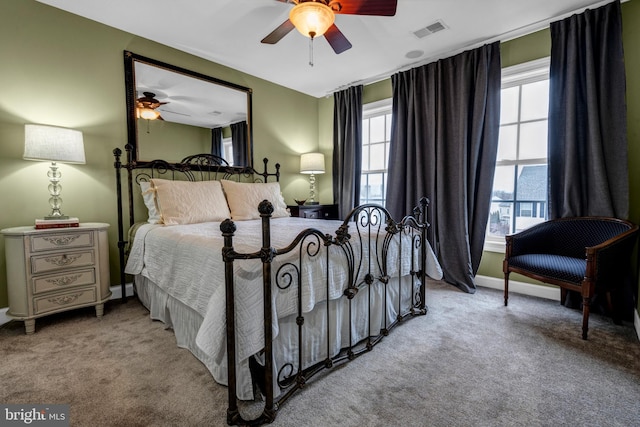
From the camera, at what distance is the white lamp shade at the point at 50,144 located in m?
2.18

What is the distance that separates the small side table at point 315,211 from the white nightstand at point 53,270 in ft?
7.06

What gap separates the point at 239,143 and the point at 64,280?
232 cm

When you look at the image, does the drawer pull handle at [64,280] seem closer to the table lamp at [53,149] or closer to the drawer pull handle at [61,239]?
the drawer pull handle at [61,239]

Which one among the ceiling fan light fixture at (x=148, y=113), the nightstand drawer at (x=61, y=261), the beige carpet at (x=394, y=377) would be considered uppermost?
the ceiling fan light fixture at (x=148, y=113)

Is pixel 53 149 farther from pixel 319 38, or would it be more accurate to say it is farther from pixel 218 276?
pixel 319 38

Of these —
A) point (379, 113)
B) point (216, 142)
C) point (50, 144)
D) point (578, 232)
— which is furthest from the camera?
point (379, 113)

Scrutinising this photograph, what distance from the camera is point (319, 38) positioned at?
3082mm

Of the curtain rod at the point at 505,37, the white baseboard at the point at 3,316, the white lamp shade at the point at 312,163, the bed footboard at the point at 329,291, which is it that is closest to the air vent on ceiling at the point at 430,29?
the curtain rod at the point at 505,37

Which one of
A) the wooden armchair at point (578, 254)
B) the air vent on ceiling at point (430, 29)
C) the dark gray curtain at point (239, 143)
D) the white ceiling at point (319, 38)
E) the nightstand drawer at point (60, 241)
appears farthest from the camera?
the dark gray curtain at point (239, 143)

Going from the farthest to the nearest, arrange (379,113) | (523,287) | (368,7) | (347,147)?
(347,147), (379,113), (523,287), (368,7)

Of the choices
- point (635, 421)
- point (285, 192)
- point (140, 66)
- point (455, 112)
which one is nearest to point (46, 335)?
point (140, 66)

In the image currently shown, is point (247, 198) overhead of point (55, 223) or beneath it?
overhead

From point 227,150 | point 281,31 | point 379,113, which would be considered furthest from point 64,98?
point 379,113

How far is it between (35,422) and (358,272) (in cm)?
169
